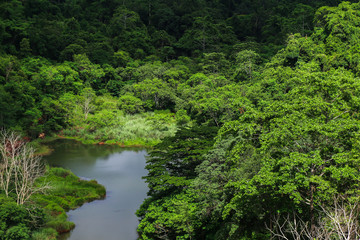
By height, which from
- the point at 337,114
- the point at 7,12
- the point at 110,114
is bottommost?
the point at 337,114

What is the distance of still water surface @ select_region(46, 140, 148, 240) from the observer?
2466cm

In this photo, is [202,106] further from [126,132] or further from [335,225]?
[335,225]

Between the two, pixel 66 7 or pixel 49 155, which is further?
pixel 66 7

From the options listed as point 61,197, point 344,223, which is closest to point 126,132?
point 61,197

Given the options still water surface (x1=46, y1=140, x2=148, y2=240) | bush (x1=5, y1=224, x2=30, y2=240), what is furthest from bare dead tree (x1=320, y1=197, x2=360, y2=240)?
bush (x1=5, y1=224, x2=30, y2=240)

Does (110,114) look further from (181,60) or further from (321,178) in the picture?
(321,178)

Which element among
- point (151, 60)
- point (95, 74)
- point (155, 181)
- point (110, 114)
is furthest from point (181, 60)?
point (155, 181)

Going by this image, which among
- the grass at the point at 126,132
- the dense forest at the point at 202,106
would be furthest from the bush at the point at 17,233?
the grass at the point at 126,132

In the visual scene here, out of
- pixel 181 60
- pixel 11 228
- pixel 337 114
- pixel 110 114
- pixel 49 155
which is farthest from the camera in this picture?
pixel 181 60

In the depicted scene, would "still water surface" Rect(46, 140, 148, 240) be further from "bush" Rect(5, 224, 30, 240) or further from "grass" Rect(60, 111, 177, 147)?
"bush" Rect(5, 224, 30, 240)

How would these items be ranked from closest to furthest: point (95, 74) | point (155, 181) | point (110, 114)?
point (155, 181), point (110, 114), point (95, 74)

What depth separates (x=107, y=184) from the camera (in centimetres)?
3419

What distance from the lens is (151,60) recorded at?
8075 cm

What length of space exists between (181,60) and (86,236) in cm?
6160
